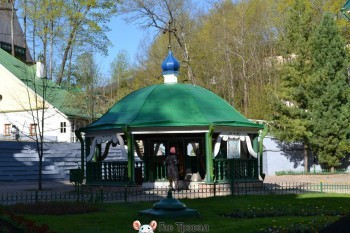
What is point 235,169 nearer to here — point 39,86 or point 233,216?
point 233,216

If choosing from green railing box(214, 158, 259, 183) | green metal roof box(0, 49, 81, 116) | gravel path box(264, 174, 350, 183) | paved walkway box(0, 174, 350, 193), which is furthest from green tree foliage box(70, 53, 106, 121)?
green railing box(214, 158, 259, 183)

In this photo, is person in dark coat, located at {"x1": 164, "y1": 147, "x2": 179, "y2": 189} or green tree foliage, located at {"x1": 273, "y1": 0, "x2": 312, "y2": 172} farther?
green tree foliage, located at {"x1": 273, "y1": 0, "x2": 312, "y2": 172}

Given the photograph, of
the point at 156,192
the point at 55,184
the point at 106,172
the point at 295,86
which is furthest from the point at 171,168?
the point at 295,86

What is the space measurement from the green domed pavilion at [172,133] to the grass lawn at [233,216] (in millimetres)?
3897

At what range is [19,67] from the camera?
51.5 m

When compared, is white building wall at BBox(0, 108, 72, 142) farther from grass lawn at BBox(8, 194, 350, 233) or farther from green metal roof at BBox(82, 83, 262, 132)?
grass lawn at BBox(8, 194, 350, 233)

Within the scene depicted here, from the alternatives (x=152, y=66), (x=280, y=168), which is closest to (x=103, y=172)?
(x=280, y=168)

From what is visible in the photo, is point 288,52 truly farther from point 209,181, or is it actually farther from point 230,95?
point 209,181

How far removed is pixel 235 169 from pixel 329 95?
18.2 meters

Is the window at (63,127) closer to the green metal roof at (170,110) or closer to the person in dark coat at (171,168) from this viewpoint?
the green metal roof at (170,110)

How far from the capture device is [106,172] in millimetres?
24859

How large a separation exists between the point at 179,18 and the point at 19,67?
530 inches

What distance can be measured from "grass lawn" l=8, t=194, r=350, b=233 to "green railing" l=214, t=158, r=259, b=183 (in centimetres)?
353

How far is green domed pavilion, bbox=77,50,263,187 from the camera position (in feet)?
77.0
